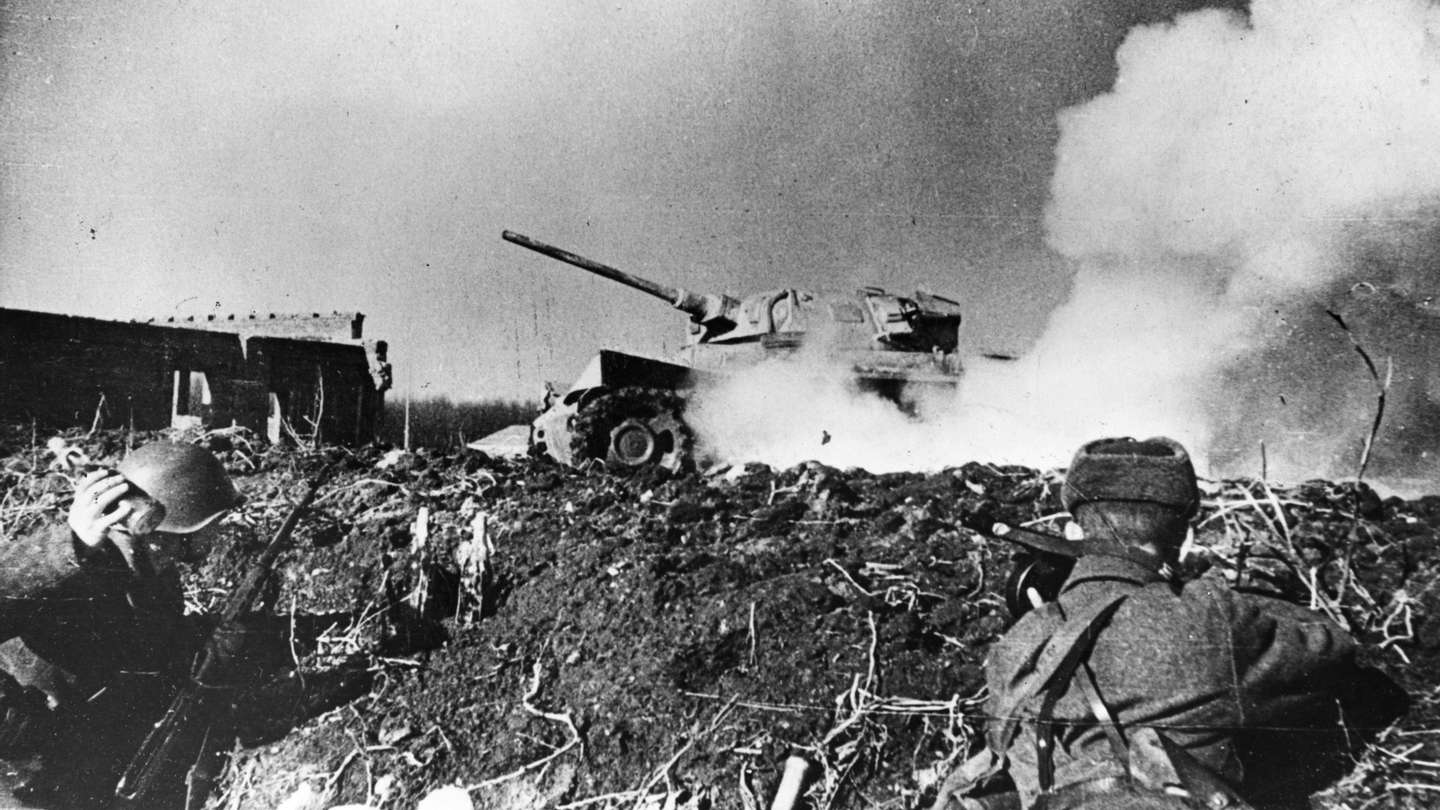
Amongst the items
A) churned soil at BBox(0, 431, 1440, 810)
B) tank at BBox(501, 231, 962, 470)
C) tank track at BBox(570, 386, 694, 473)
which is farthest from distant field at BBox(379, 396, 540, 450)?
churned soil at BBox(0, 431, 1440, 810)

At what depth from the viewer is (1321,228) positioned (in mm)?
3057

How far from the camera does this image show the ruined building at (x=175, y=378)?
4.37 meters

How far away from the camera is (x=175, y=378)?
227 inches

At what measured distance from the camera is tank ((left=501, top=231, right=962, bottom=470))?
7.23 m

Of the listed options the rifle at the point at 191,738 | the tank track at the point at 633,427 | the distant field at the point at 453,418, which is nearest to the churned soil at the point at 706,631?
the rifle at the point at 191,738

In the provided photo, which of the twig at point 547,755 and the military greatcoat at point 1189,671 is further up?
the military greatcoat at point 1189,671

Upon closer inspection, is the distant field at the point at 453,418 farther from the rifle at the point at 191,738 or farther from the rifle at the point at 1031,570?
the rifle at the point at 1031,570

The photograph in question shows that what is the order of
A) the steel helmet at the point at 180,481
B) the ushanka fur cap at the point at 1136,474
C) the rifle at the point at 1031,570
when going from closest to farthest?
the ushanka fur cap at the point at 1136,474, the rifle at the point at 1031,570, the steel helmet at the point at 180,481

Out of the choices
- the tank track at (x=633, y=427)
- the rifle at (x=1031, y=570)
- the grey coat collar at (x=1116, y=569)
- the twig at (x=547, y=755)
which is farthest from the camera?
the tank track at (x=633, y=427)

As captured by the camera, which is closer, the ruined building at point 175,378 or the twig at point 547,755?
the twig at point 547,755

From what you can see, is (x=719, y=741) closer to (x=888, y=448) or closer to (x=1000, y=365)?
(x=888, y=448)

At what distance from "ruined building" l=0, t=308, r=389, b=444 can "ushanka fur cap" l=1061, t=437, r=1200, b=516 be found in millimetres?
4775

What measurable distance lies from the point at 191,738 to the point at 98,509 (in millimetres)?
871

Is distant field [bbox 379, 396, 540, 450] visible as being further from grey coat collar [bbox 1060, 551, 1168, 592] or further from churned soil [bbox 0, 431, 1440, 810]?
grey coat collar [bbox 1060, 551, 1168, 592]
